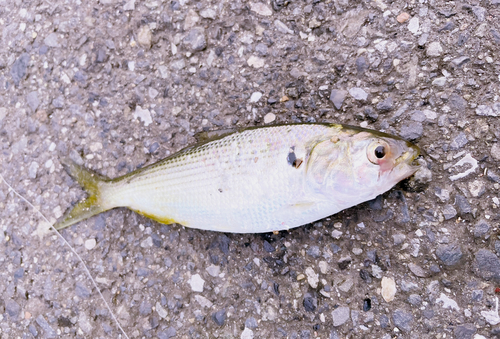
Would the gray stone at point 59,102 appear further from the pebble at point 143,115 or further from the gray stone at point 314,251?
the gray stone at point 314,251

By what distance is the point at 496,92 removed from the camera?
2.58 meters

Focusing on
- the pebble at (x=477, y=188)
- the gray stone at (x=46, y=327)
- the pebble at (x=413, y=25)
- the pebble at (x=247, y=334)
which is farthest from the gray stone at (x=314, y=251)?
the gray stone at (x=46, y=327)

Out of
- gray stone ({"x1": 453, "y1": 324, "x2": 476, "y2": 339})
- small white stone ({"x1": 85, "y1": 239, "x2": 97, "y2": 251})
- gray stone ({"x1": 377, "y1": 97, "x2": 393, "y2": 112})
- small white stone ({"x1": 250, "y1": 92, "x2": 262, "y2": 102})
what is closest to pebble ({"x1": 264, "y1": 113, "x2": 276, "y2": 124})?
small white stone ({"x1": 250, "y1": 92, "x2": 262, "y2": 102})

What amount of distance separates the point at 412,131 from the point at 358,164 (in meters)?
0.64

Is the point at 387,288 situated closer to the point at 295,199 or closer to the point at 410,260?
the point at 410,260

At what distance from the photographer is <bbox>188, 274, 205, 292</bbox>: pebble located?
3.00 m

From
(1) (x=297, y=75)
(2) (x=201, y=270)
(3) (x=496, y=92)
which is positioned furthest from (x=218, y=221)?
(3) (x=496, y=92)

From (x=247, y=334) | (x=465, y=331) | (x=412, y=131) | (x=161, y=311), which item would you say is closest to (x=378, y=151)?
(x=412, y=131)

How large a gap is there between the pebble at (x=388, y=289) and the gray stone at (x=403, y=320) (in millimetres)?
104

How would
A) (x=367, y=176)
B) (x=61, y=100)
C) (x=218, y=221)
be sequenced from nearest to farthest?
(x=367, y=176) → (x=218, y=221) → (x=61, y=100)

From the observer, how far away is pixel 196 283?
302 centimetres

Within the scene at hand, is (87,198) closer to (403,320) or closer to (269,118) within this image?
(269,118)

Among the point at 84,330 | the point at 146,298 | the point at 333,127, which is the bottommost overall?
the point at 84,330

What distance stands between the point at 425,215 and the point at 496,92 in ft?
3.33
